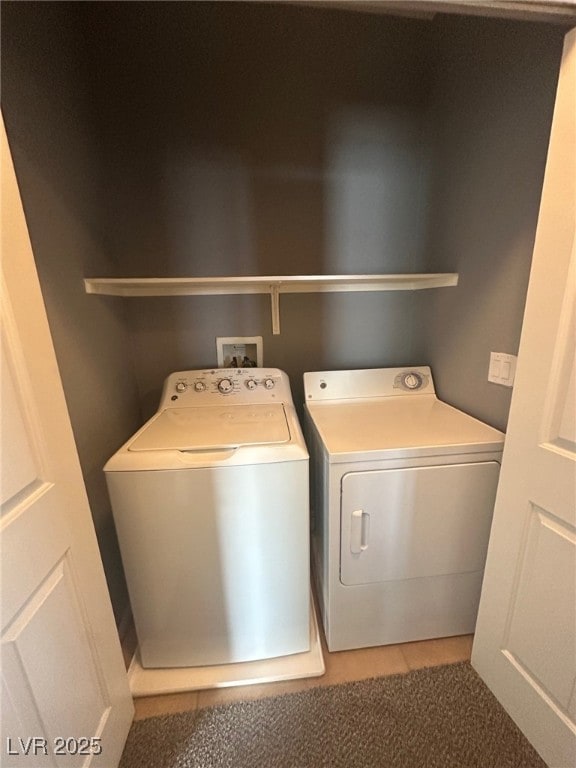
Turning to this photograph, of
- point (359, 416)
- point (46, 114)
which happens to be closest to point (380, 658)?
point (359, 416)

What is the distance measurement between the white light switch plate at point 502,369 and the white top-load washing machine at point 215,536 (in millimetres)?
828

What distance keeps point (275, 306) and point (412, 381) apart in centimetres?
83

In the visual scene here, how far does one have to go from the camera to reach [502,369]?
4.35ft

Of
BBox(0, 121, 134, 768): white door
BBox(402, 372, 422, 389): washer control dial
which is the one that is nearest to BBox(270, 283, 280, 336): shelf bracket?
BBox(402, 372, 422, 389): washer control dial

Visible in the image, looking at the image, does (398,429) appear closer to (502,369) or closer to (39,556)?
(502,369)

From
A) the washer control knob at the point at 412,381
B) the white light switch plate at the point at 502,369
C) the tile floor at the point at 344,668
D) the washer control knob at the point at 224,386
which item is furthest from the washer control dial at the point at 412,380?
the tile floor at the point at 344,668

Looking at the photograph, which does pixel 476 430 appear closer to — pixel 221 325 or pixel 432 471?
pixel 432 471

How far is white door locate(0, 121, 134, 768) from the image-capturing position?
0.69m

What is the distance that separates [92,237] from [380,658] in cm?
215

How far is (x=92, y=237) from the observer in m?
1.45

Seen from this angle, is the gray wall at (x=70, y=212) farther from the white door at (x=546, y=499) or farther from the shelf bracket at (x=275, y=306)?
the white door at (x=546, y=499)

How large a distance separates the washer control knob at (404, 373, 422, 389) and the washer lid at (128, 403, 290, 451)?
2.30 feet

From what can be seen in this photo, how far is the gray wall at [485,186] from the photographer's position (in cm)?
114

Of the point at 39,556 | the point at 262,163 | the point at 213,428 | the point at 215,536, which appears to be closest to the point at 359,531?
the point at 215,536
